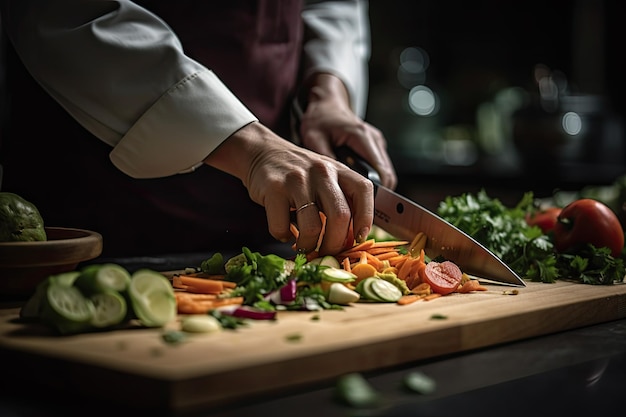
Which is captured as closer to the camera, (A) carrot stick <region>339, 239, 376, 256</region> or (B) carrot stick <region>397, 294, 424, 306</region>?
(B) carrot stick <region>397, 294, 424, 306</region>

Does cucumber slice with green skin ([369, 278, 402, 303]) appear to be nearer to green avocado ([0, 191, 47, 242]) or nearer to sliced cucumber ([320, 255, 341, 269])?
sliced cucumber ([320, 255, 341, 269])

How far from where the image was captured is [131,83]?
1.77 metres

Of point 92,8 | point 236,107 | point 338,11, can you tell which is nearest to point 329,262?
point 236,107

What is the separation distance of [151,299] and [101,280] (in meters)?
0.10

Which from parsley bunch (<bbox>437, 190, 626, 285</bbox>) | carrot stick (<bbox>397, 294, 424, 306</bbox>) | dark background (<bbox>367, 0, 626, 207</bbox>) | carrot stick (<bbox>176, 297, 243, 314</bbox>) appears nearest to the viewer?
carrot stick (<bbox>176, 297, 243, 314</bbox>)

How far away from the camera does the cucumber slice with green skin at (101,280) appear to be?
127 cm

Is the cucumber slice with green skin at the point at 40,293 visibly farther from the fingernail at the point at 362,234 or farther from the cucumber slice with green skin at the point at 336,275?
the fingernail at the point at 362,234

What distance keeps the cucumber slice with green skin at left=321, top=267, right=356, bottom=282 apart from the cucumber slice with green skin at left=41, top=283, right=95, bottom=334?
1.50ft

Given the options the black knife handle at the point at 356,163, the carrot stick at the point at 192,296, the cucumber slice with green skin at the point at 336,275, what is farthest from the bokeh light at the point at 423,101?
the carrot stick at the point at 192,296

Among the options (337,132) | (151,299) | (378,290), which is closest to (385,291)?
(378,290)

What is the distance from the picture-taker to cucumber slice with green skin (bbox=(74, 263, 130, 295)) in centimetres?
127

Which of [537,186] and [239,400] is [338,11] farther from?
[537,186]

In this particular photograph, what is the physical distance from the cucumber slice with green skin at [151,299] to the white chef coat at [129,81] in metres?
0.50

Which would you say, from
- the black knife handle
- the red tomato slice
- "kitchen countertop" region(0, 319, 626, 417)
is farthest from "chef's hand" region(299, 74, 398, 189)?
"kitchen countertop" region(0, 319, 626, 417)
